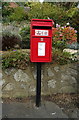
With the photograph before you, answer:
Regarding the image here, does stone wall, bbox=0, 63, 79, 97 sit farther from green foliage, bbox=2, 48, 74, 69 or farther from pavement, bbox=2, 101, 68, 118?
pavement, bbox=2, 101, 68, 118

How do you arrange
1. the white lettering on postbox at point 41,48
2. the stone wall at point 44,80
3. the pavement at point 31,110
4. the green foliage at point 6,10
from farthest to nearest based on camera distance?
the green foliage at point 6,10 → the stone wall at point 44,80 → the white lettering on postbox at point 41,48 → the pavement at point 31,110

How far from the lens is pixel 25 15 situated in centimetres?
925

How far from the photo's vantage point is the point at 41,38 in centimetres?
312

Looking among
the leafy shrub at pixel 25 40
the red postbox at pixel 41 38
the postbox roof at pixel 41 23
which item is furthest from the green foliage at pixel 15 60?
the leafy shrub at pixel 25 40

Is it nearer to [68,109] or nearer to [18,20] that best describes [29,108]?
[68,109]

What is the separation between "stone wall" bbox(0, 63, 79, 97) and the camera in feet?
12.1

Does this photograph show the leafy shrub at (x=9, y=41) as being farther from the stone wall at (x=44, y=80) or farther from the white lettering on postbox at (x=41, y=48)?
the white lettering on postbox at (x=41, y=48)

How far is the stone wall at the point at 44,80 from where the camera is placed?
146 inches

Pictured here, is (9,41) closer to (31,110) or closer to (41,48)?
(41,48)

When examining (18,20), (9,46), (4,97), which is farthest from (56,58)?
(18,20)

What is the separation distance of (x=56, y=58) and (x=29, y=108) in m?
1.41

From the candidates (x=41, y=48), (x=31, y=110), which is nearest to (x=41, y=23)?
(x=41, y=48)

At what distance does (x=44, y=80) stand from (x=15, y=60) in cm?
84

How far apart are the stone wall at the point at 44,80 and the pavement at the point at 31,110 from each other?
0.36 metres
